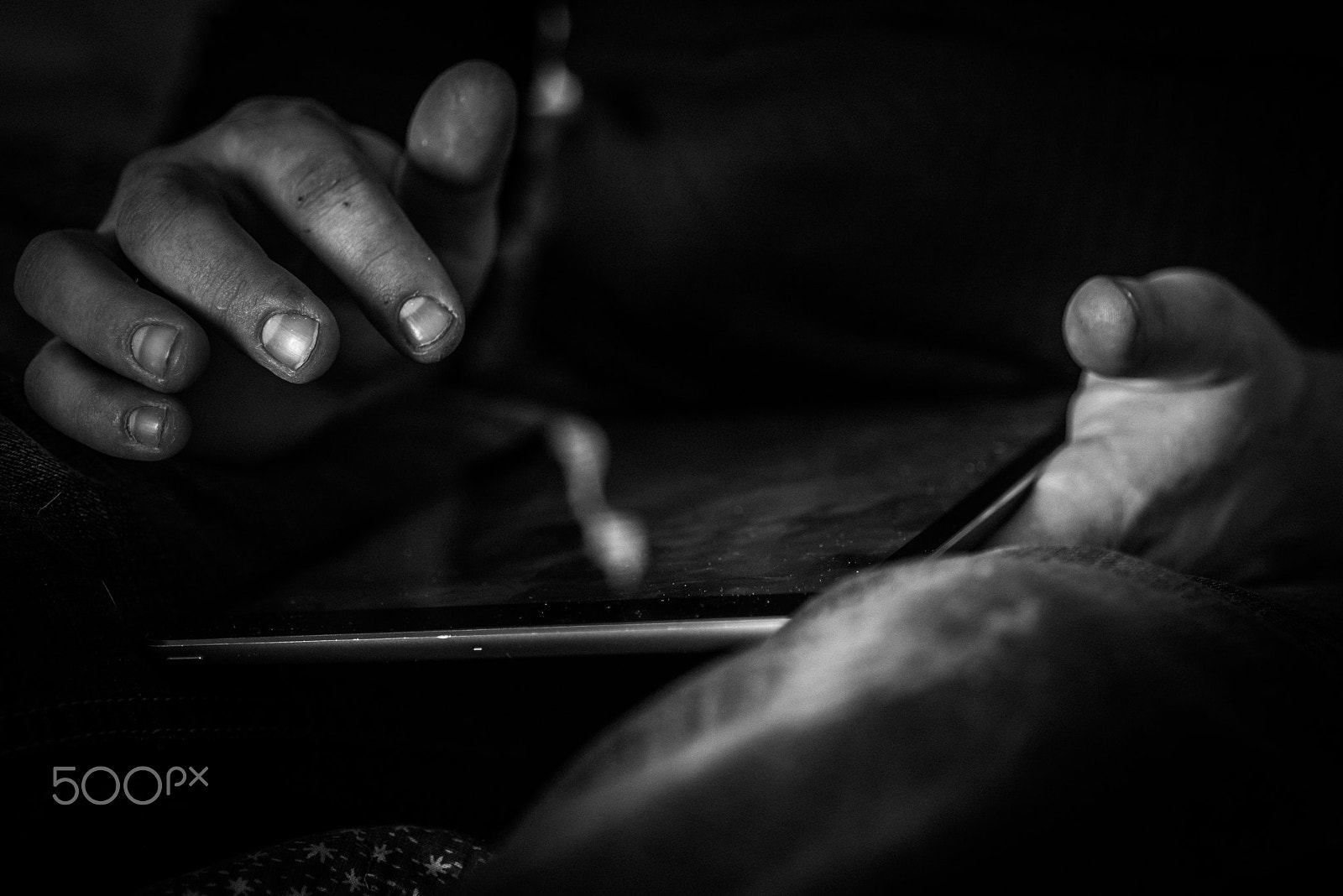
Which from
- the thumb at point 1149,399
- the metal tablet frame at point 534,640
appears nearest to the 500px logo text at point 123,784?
the metal tablet frame at point 534,640

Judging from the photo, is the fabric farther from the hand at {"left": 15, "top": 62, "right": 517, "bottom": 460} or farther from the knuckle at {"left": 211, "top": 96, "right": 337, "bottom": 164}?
the knuckle at {"left": 211, "top": 96, "right": 337, "bottom": 164}

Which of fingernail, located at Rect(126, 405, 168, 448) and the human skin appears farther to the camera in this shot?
fingernail, located at Rect(126, 405, 168, 448)

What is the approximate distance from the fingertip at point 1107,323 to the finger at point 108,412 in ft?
0.97

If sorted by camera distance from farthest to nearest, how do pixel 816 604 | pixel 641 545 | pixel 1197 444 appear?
pixel 1197 444, pixel 641 545, pixel 816 604

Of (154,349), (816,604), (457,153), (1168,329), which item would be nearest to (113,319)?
(154,349)

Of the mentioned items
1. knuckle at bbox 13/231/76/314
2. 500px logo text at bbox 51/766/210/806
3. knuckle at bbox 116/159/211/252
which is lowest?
500px logo text at bbox 51/766/210/806

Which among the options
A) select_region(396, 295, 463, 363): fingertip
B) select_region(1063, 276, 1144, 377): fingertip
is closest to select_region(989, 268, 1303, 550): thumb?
select_region(1063, 276, 1144, 377): fingertip

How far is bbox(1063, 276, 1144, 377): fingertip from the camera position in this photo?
1.13 feet

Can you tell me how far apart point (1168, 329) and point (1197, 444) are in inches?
3.6

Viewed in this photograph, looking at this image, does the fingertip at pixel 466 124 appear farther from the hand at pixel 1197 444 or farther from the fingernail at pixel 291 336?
the hand at pixel 1197 444

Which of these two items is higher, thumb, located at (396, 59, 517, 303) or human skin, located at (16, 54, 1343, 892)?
thumb, located at (396, 59, 517, 303)

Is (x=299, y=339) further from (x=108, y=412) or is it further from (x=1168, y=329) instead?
(x=1168, y=329)

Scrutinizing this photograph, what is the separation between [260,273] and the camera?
333mm

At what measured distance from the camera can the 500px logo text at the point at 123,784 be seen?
0.28m
